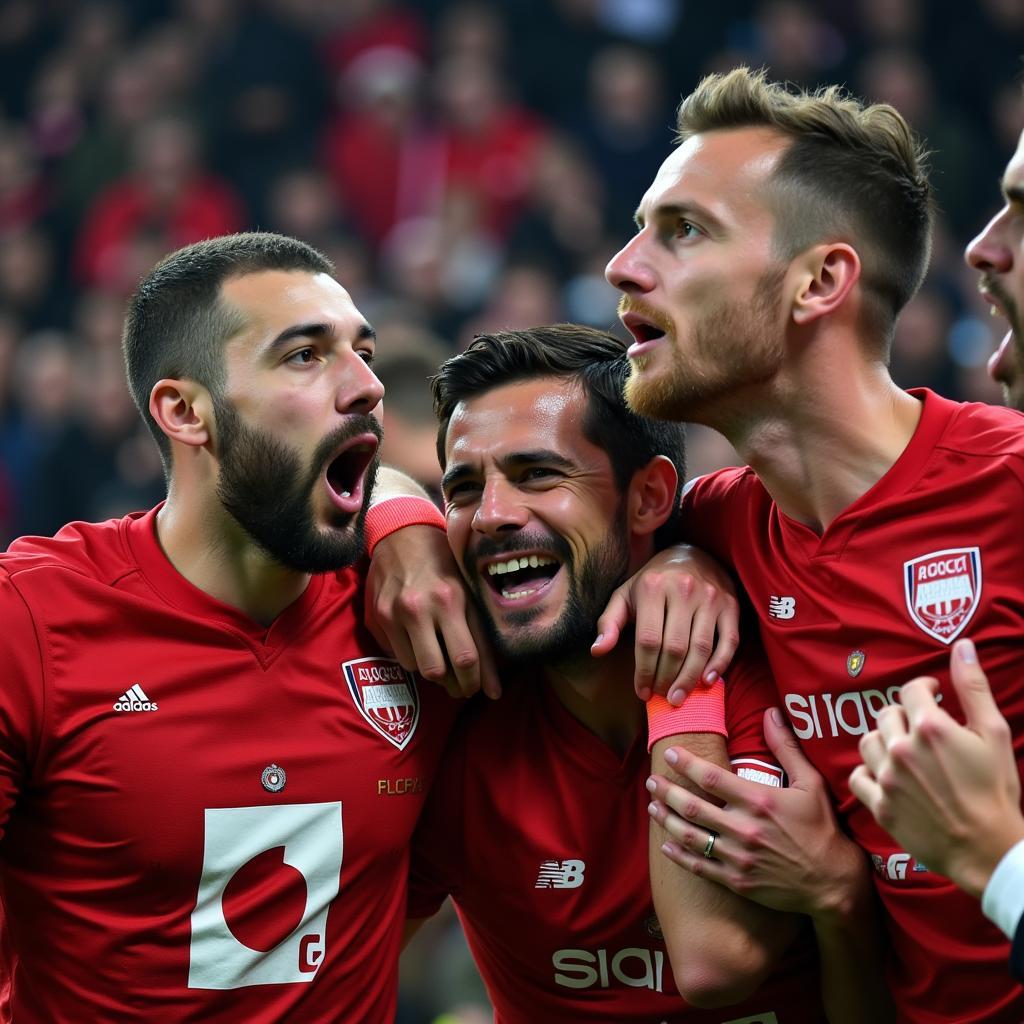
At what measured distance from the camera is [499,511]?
3.11 meters

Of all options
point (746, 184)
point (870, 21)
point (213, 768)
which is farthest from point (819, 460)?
point (870, 21)

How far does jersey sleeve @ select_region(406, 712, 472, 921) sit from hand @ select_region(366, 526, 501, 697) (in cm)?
21

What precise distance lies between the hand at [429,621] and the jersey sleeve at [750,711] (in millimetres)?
468

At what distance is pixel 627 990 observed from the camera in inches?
120

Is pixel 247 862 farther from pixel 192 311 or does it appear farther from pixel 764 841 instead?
pixel 192 311

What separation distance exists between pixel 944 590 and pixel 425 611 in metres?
0.98

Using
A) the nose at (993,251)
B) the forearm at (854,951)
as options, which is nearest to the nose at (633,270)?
the nose at (993,251)

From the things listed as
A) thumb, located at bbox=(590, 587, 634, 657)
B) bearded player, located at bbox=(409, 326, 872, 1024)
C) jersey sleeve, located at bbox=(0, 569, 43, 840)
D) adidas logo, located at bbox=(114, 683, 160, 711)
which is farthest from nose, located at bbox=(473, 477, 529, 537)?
jersey sleeve, located at bbox=(0, 569, 43, 840)

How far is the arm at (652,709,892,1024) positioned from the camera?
2715mm

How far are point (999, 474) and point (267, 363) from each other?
1.38 metres

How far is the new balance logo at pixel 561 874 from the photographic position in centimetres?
307

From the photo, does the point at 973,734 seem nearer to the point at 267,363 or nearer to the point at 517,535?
the point at 517,535

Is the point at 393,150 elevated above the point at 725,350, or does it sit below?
above

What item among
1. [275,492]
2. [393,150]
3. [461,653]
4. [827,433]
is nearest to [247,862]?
[461,653]
